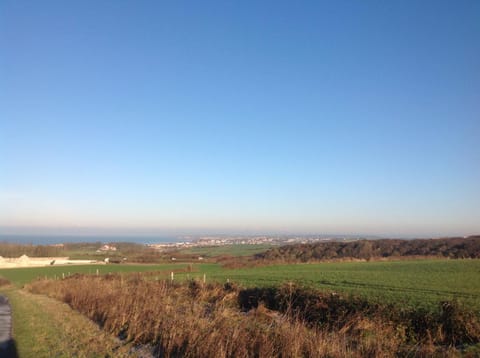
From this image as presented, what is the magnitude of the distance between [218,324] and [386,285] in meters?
22.8

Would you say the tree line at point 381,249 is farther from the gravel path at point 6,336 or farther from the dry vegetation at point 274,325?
the gravel path at point 6,336

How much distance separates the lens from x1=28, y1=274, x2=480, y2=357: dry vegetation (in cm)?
850

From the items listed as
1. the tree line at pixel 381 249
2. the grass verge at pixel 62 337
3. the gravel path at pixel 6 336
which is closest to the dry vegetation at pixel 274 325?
the grass verge at pixel 62 337

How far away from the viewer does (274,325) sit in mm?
10453

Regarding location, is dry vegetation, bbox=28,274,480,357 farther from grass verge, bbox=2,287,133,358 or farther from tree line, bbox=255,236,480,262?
tree line, bbox=255,236,480,262

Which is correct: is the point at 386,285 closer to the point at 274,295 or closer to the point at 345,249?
the point at 274,295

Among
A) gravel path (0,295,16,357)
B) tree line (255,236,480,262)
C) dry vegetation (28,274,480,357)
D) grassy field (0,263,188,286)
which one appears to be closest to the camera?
dry vegetation (28,274,480,357)

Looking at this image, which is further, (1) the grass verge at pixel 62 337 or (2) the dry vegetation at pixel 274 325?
(1) the grass verge at pixel 62 337

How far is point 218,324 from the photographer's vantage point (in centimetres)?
1017

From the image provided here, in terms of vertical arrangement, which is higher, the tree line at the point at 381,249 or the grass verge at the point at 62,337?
the grass verge at the point at 62,337

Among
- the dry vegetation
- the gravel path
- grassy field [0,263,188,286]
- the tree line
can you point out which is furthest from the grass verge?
the tree line

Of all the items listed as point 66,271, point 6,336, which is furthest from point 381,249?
point 6,336

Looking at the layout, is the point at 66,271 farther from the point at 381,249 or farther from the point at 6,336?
the point at 381,249

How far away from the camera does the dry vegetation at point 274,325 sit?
8500mm
